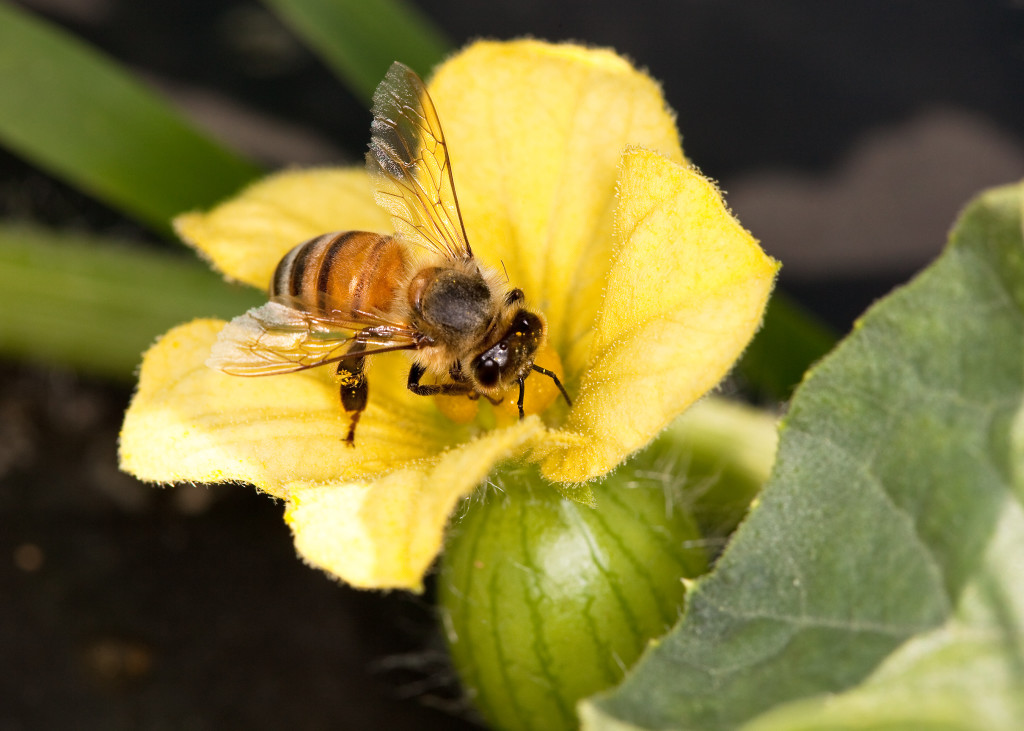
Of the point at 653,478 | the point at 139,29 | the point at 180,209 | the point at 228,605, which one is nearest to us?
the point at 653,478

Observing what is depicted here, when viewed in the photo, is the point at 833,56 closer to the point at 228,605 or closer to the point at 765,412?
→ the point at 765,412

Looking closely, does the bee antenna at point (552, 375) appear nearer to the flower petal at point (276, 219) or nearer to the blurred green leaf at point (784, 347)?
the flower petal at point (276, 219)

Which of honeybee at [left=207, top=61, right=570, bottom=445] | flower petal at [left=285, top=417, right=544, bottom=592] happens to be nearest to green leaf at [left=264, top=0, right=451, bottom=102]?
honeybee at [left=207, top=61, right=570, bottom=445]

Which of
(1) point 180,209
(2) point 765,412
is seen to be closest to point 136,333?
(1) point 180,209

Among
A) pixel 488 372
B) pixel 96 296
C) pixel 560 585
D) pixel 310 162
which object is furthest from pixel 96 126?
pixel 560 585

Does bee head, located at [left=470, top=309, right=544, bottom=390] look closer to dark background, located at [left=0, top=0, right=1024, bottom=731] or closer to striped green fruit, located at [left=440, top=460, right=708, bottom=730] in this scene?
striped green fruit, located at [left=440, top=460, right=708, bottom=730]

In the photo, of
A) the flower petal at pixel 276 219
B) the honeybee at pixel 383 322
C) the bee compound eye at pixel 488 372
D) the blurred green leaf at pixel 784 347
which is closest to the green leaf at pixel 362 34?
the flower petal at pixel 276 219

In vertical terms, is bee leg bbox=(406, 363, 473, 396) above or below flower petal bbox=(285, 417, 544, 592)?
above
